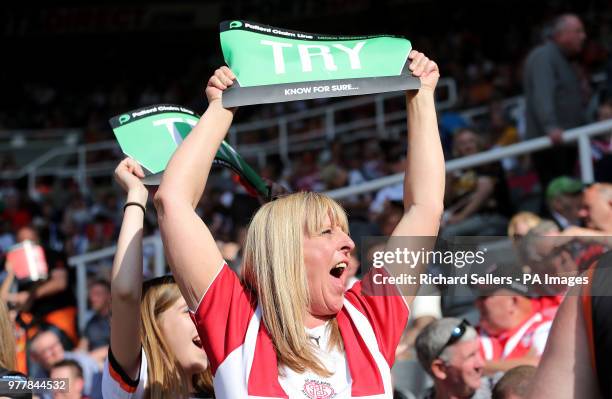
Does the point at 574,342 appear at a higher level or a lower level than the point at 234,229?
lower

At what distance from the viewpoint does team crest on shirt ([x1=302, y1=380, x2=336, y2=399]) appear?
7.89ft

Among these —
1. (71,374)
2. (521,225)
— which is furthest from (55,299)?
(521,225)

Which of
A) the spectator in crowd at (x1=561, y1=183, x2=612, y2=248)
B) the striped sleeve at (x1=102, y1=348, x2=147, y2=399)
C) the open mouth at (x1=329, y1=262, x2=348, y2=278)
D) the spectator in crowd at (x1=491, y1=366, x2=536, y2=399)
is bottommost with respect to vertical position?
the spectator in crowd at (x1=491, y1=366, x2=536, y2=399)

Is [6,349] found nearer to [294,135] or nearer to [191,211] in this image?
[191,211]

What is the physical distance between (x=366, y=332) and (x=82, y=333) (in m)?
5.16

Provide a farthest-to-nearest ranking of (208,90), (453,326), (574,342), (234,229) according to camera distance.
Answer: (234,229) → (453,326) → (208,90) → (574,342)

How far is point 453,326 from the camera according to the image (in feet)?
13.5

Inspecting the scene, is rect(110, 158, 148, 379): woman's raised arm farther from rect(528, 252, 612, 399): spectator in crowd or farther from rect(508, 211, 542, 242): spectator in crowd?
rect(508, 211, 542, 242): spectator in crowd

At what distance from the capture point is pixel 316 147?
14.6 m

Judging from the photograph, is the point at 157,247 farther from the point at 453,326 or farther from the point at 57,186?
the point at 57,186

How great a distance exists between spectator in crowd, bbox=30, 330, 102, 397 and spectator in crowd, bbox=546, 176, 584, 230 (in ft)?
8.57

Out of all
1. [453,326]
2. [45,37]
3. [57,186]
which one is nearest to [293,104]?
[57,186]

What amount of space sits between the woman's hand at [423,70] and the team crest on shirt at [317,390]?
0.90 meters

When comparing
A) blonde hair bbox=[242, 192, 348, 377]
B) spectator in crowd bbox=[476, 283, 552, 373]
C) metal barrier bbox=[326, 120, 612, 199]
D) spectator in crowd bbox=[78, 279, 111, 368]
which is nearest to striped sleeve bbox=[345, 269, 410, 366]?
blonde hair bbox=[242, 192, 348, 377]
